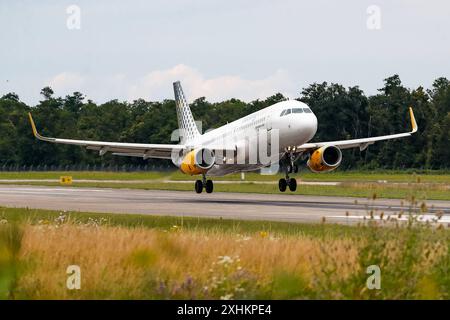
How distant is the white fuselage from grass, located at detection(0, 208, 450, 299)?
82.7 feet

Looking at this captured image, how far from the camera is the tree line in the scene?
104 m

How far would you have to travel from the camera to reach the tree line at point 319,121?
341ft

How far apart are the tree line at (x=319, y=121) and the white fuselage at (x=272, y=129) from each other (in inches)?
2086

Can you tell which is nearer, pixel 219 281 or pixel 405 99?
pixel 219 281

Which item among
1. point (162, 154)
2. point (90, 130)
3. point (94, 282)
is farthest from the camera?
point (90, 130)

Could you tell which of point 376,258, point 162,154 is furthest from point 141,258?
point 162,154

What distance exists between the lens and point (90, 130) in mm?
131875

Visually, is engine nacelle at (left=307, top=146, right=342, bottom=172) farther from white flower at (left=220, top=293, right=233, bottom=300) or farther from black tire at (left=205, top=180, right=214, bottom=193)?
white flower at (left=220, top=293, right=233, bottom=300)

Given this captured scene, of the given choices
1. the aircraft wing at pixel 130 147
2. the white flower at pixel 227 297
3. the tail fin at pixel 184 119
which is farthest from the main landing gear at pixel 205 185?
the white flower at pixel 227 297

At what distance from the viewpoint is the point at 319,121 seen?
110 metres
